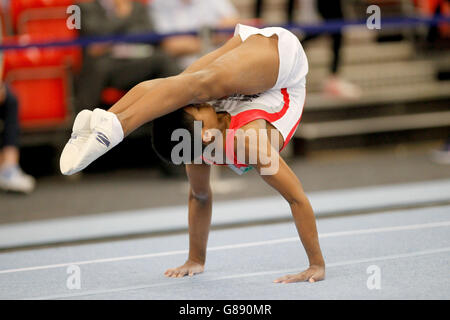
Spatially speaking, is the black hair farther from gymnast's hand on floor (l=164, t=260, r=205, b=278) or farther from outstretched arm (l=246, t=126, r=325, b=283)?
gymnast's hand on floor (l=164, t=260, r=205, b=278)

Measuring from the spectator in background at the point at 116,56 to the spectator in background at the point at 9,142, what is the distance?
0.58 m

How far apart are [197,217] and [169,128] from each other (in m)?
0.62

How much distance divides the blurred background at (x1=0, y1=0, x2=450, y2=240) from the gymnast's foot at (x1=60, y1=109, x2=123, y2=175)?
2394 millimetres

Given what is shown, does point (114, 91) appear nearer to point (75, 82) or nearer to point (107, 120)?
point (75, 82)

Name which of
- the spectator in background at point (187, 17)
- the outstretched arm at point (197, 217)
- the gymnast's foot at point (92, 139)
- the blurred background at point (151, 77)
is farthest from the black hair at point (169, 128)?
the spectator in background at point (187, 17)

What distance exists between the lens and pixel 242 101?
3.48m

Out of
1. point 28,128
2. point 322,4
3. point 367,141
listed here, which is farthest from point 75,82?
point 367,141

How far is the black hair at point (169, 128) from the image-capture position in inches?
125

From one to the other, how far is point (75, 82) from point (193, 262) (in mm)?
3605

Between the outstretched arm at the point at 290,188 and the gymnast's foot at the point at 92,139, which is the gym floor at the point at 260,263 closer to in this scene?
the outstretched arm at the point at 290,188

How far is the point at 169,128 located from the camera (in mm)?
3213

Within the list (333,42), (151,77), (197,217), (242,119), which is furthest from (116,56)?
(242,119)

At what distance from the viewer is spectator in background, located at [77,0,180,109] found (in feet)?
21.1

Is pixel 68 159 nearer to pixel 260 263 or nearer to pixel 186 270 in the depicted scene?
pixel 186 270
